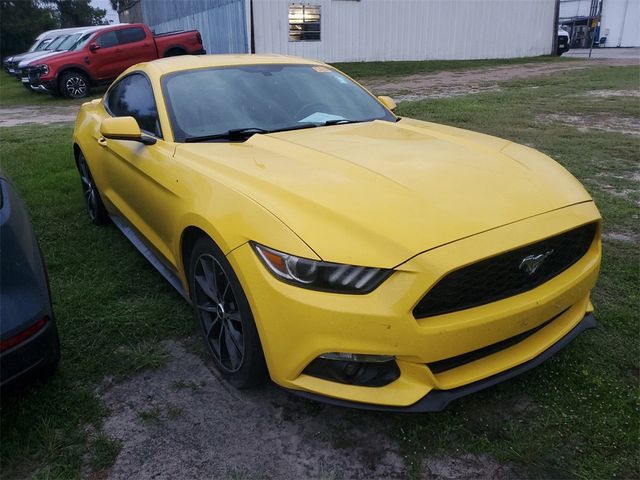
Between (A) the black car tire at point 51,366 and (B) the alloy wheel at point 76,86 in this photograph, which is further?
(B) the alloy wheel at point 76,86

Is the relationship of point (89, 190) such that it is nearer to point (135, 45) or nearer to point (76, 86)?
point (76, 86)

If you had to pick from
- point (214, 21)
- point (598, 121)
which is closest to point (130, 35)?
point (214, 21)

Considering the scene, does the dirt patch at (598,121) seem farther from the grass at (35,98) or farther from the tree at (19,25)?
the tree at (19,25)

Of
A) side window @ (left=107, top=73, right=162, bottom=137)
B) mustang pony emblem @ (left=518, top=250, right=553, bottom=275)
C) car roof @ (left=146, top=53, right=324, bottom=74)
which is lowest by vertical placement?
mustang pony emblem @ (left=518, top=250, right=553, bottom=275)

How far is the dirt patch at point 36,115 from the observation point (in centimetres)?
1108

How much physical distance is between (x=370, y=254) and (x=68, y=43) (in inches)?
684

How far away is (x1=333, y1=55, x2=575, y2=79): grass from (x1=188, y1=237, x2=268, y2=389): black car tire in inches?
604

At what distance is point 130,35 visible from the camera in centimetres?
1534

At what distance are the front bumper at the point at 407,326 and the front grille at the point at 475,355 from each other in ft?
0.04

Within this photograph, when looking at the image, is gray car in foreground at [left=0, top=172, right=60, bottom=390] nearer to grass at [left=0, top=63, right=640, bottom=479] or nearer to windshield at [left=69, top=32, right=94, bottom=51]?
grass at [left=0, top=63, right=640, bottom=479]

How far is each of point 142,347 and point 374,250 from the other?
1562mm

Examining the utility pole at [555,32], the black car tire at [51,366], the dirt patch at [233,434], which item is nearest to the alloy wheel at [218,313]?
the dirt patch at [233,434]

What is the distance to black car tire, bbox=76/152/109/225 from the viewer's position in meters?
4.45

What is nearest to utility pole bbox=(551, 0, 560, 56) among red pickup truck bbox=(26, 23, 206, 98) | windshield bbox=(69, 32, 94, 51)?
red pickup truck bbox=(26, 23, 206, 98)
